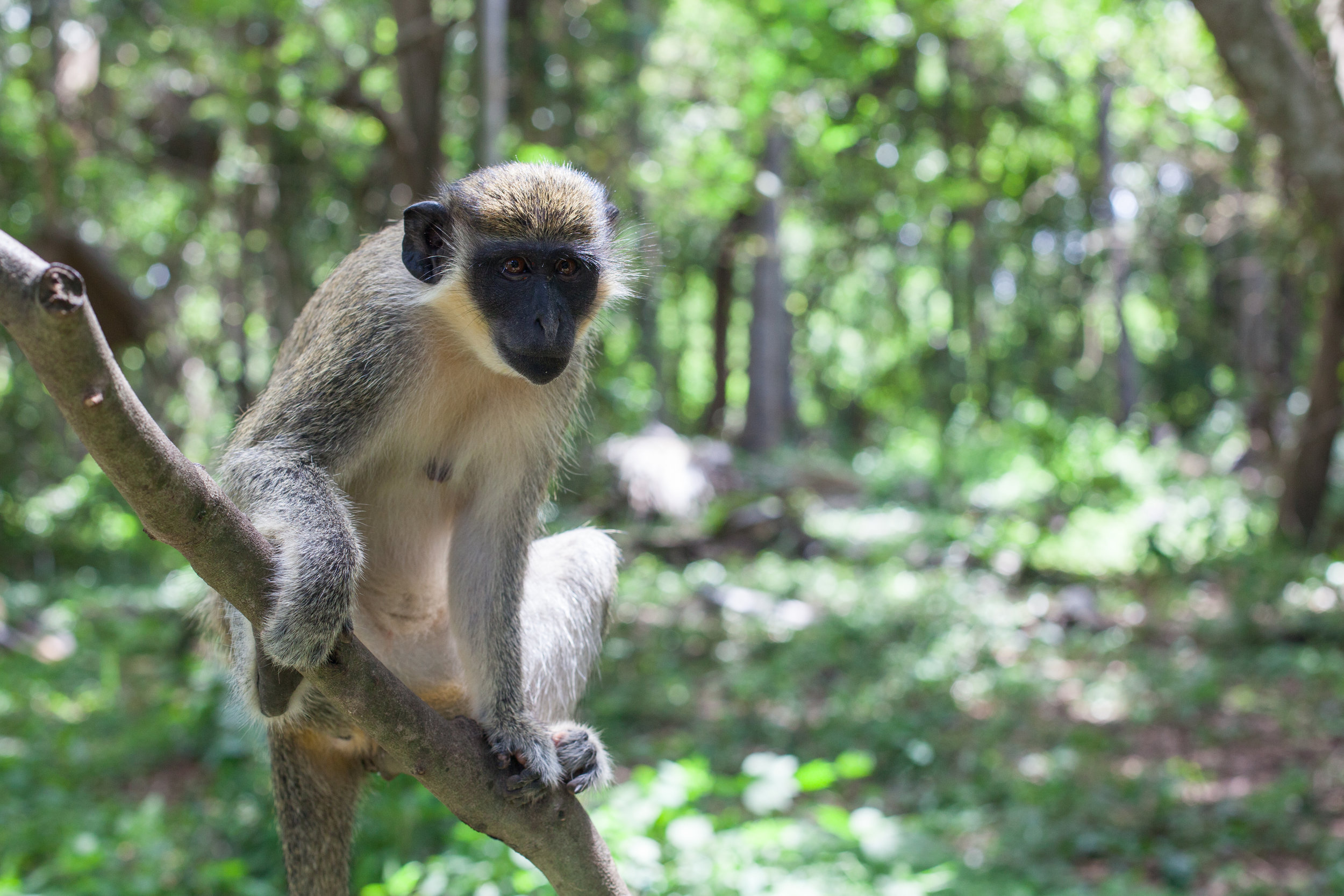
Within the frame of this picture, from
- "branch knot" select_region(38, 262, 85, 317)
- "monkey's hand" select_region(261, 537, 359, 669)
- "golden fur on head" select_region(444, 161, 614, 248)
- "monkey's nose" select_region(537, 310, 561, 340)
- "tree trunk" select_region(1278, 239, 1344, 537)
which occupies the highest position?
"golden fur on head" select_region(444, 161, 614, 248)

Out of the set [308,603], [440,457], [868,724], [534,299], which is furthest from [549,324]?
[868,724]

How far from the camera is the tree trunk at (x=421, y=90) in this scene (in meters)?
7.84

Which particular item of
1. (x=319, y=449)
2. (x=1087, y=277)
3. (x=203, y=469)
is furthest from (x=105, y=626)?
(x=1087, y=277)

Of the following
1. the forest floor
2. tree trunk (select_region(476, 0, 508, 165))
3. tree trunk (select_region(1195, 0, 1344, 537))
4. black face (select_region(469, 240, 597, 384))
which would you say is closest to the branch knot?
black face (select_region(469, 240, 597, 384))

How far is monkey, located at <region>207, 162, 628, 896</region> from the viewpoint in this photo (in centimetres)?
286

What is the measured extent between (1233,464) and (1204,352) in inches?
497

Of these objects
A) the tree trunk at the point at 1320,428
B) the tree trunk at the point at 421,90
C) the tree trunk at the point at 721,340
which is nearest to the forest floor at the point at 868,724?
the tree trunk at the point at 1320,428

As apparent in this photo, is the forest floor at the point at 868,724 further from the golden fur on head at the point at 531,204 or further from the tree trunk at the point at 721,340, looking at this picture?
the tree trunk at the point at 721,340

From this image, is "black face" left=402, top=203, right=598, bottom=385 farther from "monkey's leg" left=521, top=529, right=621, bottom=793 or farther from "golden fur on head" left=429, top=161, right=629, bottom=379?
"monkey's leg" left=521, top=529, right=621, bottom=793

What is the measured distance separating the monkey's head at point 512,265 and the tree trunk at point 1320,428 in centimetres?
900

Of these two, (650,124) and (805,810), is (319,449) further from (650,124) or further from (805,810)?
(650,124)

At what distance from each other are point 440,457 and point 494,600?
47 centimetres

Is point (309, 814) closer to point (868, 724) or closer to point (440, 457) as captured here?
point (440, 457)

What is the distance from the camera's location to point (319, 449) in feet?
9.18
